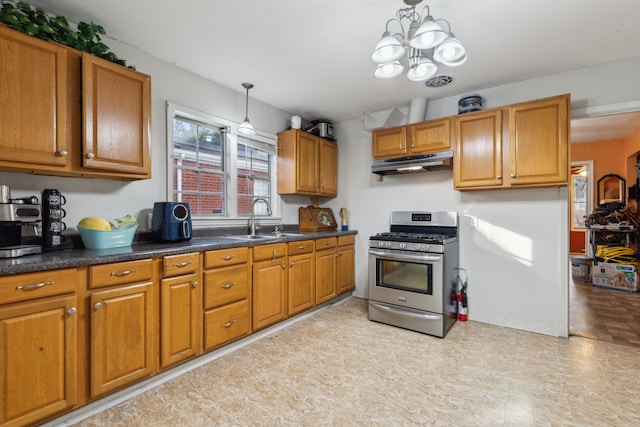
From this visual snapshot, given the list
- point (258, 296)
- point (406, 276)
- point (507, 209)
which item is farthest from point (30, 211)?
point (507, 209)

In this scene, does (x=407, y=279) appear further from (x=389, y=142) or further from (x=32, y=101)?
(x=32, y=101)

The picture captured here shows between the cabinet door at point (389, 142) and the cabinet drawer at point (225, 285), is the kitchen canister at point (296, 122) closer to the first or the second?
the cabinet door at point (389, 142)

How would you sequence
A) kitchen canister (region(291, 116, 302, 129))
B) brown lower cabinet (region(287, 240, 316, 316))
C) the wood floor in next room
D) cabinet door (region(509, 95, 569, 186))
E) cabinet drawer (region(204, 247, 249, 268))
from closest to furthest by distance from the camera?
cabinet drawer (region(204, 247, 249, 268)) → cabinet door (region(509, 95, 569, 186)) → the wood floor in next room → brown lower cabinet (region(287, 240, 316, 316)) → kitchen canister (region(291, 116, 302, 129))

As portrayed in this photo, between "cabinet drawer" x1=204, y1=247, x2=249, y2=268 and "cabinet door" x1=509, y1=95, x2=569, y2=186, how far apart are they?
8.29ft

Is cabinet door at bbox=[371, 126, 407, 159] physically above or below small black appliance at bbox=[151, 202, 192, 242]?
above

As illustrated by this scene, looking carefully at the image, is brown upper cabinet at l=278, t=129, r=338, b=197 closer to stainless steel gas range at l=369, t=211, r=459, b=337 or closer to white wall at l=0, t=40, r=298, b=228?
white wall at l=0, t=40, r=298, b=228

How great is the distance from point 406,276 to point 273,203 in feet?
5.96

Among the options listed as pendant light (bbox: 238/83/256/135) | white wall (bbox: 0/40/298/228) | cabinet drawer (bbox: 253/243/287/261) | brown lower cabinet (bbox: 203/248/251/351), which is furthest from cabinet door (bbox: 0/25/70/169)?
cabinet drawer (bbox: 253/243/287/261)

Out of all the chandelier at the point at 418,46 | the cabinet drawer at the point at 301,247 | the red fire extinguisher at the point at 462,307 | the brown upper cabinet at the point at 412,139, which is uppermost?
the chandelier at the point at 418,46

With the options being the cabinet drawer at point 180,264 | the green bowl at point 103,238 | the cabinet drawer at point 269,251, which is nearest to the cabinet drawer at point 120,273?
the cabinet drawer at point 180,264

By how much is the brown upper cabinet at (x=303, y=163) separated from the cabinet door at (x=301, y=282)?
92cm

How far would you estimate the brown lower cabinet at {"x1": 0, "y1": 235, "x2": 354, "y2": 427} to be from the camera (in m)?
1.48

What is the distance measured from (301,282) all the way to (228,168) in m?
1.44

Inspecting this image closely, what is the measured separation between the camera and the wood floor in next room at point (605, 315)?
287 centimetres
